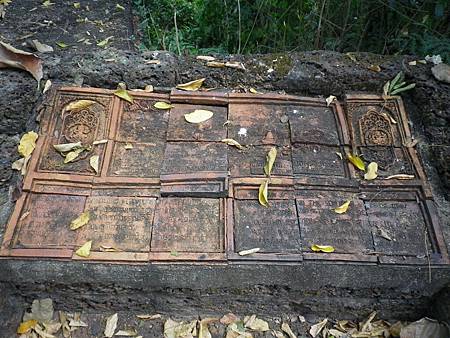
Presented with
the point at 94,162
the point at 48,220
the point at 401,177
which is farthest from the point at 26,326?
the point at 401,177

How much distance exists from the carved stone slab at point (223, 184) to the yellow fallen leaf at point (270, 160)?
0.10 feet

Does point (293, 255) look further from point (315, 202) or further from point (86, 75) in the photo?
point (86, 75)

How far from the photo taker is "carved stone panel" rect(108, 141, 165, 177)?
2.35 meters

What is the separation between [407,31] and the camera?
3330 millimetres

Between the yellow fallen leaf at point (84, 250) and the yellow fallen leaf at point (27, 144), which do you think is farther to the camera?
the yellow fallen leaf at point (27, 144)

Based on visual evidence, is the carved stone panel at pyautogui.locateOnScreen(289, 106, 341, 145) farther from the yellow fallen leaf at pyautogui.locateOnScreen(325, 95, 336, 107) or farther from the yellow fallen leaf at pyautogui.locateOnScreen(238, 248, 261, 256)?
the yellow fallen leaf at pyautogui.locateOnScreen(238, 248, 261, 256)

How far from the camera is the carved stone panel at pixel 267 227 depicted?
212 cm

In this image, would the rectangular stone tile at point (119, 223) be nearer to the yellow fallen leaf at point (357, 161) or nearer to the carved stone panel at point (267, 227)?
the carved stone panel at point (267, 227)

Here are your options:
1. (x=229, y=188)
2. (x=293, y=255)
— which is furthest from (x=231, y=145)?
(x=293, y=255)

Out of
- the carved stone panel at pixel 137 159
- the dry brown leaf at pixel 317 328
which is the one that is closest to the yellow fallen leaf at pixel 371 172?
the dry brown leaf at pixel 317 328

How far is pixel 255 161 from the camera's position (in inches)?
95.7

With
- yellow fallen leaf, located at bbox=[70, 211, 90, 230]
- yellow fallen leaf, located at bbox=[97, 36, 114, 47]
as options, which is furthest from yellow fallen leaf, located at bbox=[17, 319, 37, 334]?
yellow fallen leaf, located at bbox=[97, 36, 114, 47]

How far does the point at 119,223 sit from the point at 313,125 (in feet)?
4.23

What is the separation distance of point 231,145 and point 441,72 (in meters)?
1.47
